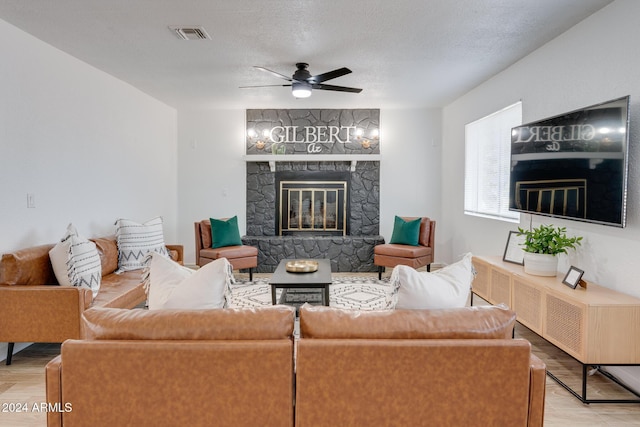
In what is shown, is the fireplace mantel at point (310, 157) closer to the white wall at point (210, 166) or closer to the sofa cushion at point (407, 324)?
the white wall at point (210, 166)

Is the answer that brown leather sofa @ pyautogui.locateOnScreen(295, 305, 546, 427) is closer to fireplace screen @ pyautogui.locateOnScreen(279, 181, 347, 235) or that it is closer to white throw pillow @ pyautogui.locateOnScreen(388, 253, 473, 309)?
white throw pillow @ pyautogui.locateOnScreen(388, 253, 473, 309)

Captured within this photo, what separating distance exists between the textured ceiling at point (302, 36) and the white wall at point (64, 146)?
0.22m

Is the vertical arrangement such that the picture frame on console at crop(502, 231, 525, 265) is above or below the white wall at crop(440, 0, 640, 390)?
below

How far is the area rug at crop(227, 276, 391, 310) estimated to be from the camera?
14.3 ft

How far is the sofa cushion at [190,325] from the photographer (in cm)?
154

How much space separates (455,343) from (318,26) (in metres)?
2.62

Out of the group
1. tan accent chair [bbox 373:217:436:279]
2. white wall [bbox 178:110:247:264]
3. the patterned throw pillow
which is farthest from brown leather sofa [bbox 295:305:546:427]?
white wall [bbox 178:110:247:264]

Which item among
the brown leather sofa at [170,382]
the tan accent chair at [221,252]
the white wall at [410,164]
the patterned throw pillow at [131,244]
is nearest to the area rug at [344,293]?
the tan accent chair at [221,252]

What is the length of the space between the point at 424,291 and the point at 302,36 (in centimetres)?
252

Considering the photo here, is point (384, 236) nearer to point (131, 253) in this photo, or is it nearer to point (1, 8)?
point (131, 253)

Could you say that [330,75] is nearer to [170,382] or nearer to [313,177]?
[313,177]

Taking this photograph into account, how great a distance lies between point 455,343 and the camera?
4.96 feet

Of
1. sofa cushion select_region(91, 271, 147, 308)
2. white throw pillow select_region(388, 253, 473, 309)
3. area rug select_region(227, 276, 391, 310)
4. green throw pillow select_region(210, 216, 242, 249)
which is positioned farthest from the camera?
green throw pillow select_region(210, 216, 242, 249)

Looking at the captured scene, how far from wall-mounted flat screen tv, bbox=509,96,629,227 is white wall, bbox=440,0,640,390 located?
0.12 meters
